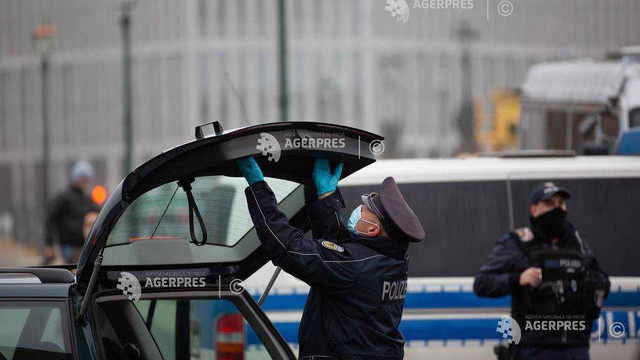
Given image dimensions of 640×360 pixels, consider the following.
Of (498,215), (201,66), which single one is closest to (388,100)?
(201,66)

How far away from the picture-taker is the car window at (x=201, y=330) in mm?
5383

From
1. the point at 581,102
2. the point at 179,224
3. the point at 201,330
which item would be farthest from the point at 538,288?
the point at 581,102

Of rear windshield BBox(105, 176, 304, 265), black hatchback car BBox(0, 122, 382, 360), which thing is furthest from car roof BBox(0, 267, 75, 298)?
rear windshield BBox(105, 176, 304, 265)

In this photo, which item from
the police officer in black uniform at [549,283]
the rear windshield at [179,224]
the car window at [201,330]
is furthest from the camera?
the police officer in black uniform at [549,283]

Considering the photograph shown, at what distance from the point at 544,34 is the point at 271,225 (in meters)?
61.4

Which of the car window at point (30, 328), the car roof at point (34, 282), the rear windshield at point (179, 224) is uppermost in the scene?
the rear windshield at point (179, 224)

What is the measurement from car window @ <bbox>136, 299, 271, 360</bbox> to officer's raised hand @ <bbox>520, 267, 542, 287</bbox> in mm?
1539

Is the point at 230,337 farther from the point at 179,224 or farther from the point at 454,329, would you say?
the point at 179,224

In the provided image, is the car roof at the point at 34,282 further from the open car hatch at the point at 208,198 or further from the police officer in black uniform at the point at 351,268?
the police officer in black uniform at the point at 351,268

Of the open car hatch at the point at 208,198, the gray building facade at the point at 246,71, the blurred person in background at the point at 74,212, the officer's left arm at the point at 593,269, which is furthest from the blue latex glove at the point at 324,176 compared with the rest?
the gray building facade at the point at 246,71

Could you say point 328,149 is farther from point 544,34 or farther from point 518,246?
point 544,34

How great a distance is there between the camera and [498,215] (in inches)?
290

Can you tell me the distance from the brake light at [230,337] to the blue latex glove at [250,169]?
2714 mm

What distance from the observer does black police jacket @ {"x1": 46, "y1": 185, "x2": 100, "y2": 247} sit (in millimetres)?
12805
